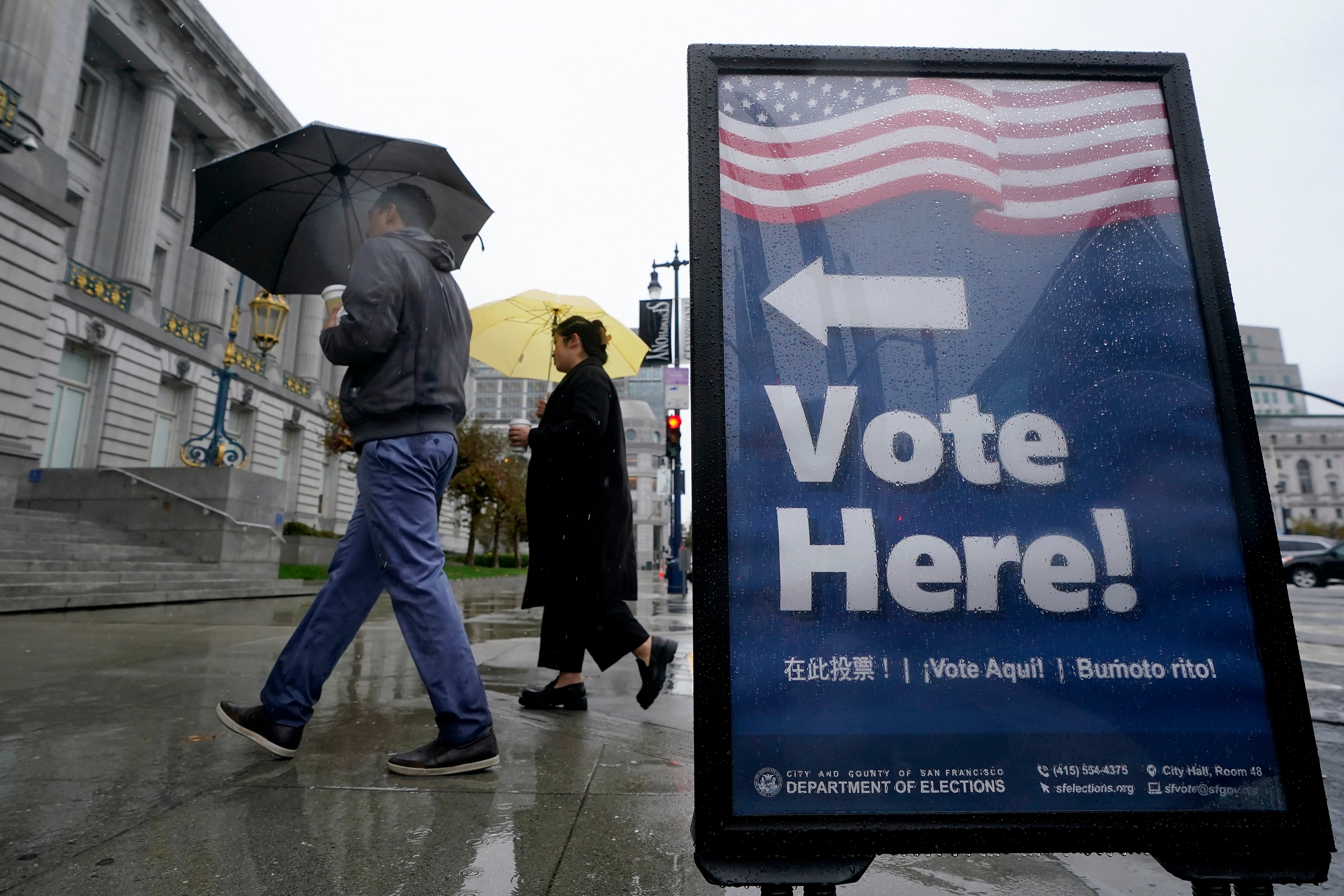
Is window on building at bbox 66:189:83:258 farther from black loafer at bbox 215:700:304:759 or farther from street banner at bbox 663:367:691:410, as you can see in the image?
black loafer at bbox 215:700:304:759

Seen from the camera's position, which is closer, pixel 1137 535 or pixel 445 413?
pixel 1137 535

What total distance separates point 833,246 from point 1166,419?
78 centimetres

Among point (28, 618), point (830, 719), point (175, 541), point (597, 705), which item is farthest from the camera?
point (175, 541)

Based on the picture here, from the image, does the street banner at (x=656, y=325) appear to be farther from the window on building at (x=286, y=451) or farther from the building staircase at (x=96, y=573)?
the window on building at (x=286, y=451)

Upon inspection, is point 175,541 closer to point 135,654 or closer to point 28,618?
point 28,618

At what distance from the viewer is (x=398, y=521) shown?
2.49 m

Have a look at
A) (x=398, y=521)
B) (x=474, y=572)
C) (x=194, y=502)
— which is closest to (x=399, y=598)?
(x=398, y=521)

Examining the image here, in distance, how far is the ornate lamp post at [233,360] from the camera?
42.3 ft

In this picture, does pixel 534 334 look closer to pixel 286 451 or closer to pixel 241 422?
pixel 241 422

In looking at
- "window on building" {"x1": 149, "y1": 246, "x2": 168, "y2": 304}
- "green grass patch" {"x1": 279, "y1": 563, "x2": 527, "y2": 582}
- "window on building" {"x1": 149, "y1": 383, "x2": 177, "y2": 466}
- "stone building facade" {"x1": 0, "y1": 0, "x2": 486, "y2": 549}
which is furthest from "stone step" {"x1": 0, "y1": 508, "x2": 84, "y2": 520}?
"window on building" {"x1": 149, "y1": 246, "x2": 168, "y2": 304}

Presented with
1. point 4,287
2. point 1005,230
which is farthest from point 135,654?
point 4,287

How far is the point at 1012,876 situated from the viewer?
5.68 ft

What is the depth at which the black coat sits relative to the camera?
11.1ft

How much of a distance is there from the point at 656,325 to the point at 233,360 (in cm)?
921
